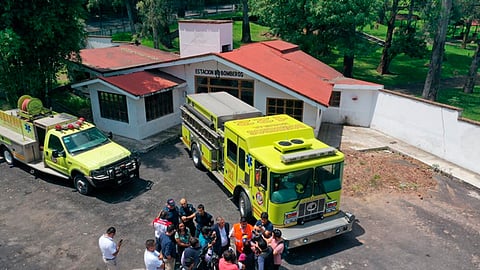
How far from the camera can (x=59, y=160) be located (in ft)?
44.3

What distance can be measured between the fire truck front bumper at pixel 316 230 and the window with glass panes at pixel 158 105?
11.2 metres

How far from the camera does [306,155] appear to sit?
9.91 m

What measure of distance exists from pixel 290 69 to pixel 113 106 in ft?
31.4

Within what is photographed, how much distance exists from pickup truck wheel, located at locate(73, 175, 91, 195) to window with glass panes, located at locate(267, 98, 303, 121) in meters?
9.78

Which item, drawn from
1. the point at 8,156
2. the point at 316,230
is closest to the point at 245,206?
the point at 316,230

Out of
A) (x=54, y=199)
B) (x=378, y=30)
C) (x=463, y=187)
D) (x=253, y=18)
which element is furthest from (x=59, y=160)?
(x=378, y=30)


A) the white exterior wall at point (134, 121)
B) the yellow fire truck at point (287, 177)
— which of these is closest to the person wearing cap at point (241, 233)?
the yellow fire truck at point (287, 177)

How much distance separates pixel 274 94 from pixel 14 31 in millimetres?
12389

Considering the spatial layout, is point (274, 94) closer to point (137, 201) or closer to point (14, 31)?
point (137, 201)

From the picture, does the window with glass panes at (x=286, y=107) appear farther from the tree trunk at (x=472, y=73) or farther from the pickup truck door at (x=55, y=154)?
the tree trunk at (x=472, y=73)

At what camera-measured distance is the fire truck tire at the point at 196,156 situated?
15173mm

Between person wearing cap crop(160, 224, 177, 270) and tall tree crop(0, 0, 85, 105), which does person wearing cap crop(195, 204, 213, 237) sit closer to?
person wearing cap crop(160, 224, 177, 270)

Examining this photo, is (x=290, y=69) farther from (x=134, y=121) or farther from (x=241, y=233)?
(x=241, y=233)

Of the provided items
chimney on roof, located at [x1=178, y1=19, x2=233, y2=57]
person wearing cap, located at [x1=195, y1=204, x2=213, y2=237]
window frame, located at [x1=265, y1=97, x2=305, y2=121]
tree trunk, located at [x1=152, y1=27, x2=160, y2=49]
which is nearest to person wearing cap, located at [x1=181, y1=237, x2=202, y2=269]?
person wearing cap, located at [x1=195, y1=204, x2=213, y2=237]
